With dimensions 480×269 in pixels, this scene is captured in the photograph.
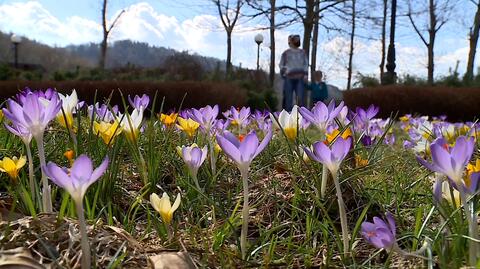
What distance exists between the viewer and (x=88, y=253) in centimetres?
95

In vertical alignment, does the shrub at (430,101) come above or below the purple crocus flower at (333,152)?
below

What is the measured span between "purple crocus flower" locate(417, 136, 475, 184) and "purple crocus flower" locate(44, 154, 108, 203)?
567mm

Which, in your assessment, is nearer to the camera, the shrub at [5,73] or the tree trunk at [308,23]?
the tree trunk at [308,23]

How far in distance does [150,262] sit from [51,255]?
0.18 m

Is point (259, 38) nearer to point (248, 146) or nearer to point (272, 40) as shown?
point (272, 40)

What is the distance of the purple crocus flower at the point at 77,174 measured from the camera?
892 millimetres

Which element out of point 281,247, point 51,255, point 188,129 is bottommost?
point 281,247

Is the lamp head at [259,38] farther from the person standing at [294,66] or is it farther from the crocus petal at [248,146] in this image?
the crocus petal at [248,146]

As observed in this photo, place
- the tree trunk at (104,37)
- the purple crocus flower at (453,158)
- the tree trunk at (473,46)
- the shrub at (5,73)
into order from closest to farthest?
the purple crocus flower at (453,158) → the tree trunk at (473,46) → the tree trunk at (104,37) → the shrub at (5,73)

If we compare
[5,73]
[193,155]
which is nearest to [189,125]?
[193,155]

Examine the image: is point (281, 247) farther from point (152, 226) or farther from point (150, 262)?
point (150, 262)

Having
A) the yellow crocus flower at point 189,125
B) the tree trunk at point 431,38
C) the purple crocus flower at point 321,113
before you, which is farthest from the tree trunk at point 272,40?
the purple crocus flower at point 321,113

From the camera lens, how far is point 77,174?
91cm

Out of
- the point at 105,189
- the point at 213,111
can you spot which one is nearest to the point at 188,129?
the point at 213,111
